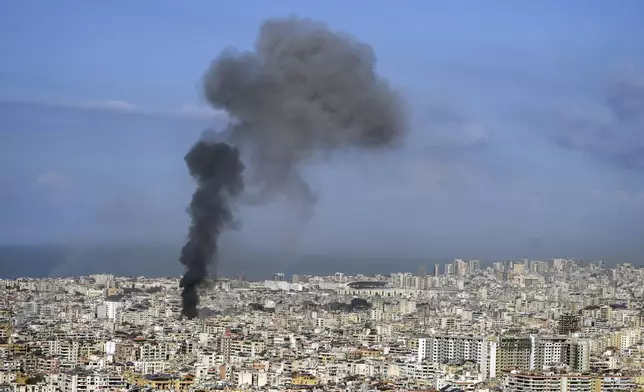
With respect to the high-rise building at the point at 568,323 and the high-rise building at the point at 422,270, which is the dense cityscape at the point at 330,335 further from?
the high-rise building at the point at 422,270

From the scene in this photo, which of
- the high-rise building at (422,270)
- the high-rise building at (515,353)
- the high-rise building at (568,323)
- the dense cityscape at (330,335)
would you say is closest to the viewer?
the dense cityscape at (330,335)

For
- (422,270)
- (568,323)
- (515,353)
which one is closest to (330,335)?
(515,353)

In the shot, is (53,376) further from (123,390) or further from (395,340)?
(395,340)

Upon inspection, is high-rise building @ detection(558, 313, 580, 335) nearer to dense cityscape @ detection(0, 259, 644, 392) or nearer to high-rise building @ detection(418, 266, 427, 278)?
dense cityscape @ detection(0, 259, 644, 392)

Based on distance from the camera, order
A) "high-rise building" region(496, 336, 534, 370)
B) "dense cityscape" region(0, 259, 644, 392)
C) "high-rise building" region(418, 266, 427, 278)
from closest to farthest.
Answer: "dense cityscape" region(0, 259, 644, 392)
"high-rise building" region(496, 336, 534, 370)
"high-rise building" region(418, 266, 427, 278)

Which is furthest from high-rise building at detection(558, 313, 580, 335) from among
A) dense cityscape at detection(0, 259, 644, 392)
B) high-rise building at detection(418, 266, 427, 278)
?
high-rise building at detection(418, 266, 427, 278)

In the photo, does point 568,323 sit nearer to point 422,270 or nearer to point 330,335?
point 330,335

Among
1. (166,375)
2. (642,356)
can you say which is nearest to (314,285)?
(642,356)

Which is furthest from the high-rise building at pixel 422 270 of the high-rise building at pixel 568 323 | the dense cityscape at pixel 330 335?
the high-rise building at pixel 568 323
